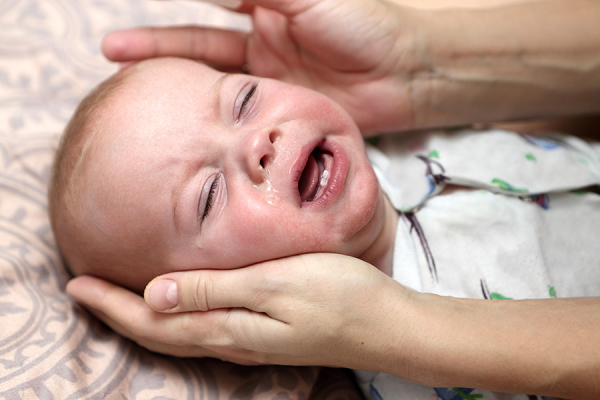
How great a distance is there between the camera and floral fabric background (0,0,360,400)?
1239 mm

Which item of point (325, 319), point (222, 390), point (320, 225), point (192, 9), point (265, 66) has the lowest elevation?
point (222, 390)

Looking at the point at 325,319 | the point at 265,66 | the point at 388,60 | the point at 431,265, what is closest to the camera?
the point at 325,319

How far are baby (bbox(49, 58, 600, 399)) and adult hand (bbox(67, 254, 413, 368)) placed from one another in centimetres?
10

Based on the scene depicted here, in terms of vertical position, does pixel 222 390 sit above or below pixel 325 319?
below

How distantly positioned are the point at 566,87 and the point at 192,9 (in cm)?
179

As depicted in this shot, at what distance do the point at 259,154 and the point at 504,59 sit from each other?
1.11 metres

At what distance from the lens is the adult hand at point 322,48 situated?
1.59 m

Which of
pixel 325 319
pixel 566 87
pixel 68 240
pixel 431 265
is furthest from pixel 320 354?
pixel 566 87

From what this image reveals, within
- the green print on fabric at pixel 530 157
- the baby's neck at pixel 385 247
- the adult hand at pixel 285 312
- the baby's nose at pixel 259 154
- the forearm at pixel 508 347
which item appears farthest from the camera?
the green print on fabric at pixel 530 157

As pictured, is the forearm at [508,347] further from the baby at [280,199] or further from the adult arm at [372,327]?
the baby at [280,199]

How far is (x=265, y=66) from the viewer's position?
186 cm

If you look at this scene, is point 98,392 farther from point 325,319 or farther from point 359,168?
point 359,168

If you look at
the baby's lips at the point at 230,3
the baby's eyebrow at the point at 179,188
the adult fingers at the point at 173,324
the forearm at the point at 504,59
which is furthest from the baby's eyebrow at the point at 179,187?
the forearm at the point at 504,59

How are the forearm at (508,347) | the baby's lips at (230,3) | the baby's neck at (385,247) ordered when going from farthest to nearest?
the baby's lips at (230,3)
the baby's neck at (385,247)
the forearm at (508,347)
